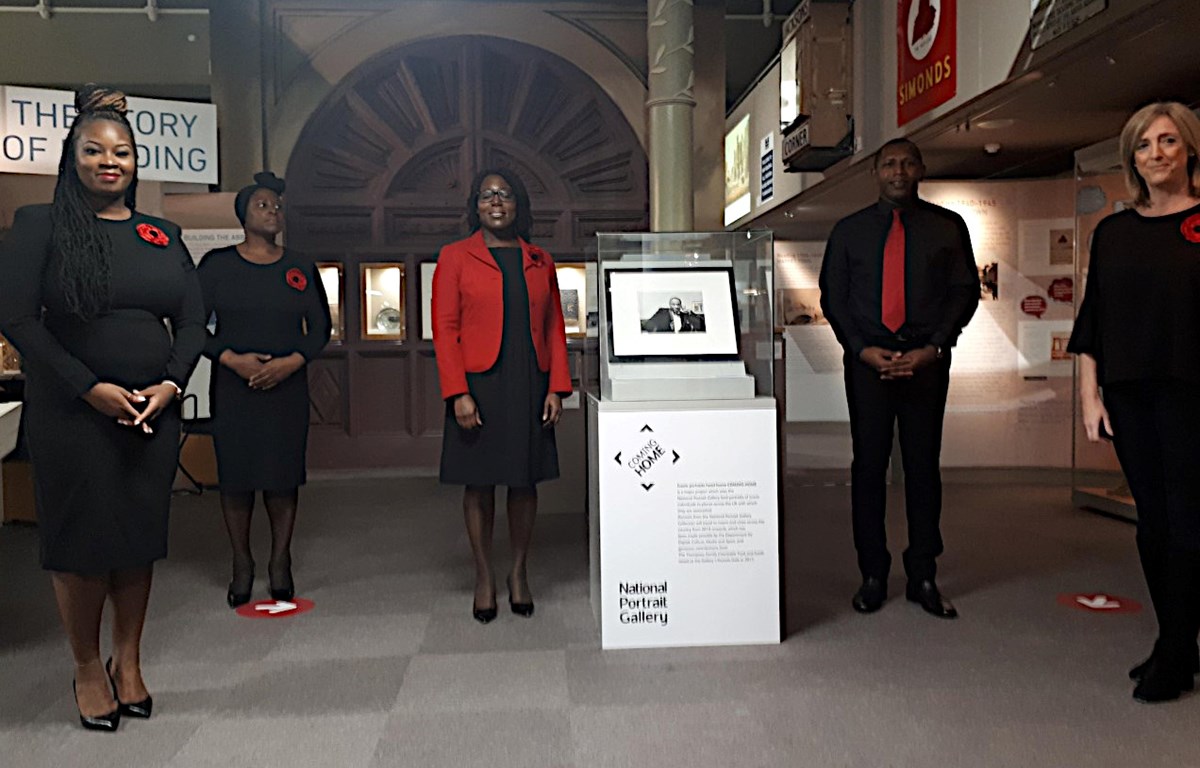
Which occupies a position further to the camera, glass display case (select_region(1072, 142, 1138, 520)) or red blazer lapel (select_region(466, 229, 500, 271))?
glass display case (select_region(1072, 142, 1138, 520))

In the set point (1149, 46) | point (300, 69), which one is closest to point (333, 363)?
point (300, 69)

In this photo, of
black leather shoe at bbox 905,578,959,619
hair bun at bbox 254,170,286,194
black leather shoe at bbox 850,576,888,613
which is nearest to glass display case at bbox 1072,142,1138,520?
black leather shoe at bbox 905,578,959,619

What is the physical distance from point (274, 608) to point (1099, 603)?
10.5 feet

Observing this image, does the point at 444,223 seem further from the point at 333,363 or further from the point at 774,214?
the point at 774,214

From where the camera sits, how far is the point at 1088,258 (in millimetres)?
5973

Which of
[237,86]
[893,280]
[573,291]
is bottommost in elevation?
[893,280]

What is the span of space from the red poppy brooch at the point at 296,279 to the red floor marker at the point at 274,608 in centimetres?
127

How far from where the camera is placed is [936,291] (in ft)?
12.4

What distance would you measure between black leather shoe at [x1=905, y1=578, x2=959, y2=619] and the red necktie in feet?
3.15

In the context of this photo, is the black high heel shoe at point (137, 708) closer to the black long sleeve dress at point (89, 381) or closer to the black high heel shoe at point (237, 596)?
the black long sleeve dress at point (89, 381)

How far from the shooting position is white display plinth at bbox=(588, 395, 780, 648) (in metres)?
3.35

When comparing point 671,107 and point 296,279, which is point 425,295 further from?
point 296,279

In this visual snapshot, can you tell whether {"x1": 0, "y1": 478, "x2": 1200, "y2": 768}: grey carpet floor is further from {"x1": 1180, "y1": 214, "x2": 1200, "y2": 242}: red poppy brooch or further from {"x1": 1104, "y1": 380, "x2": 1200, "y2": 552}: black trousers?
{"x1": 1180, "y1": 214, "x2": 1200, "y2": 242}: red poppy brooch

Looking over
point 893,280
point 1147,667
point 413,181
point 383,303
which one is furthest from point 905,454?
point 413,181
